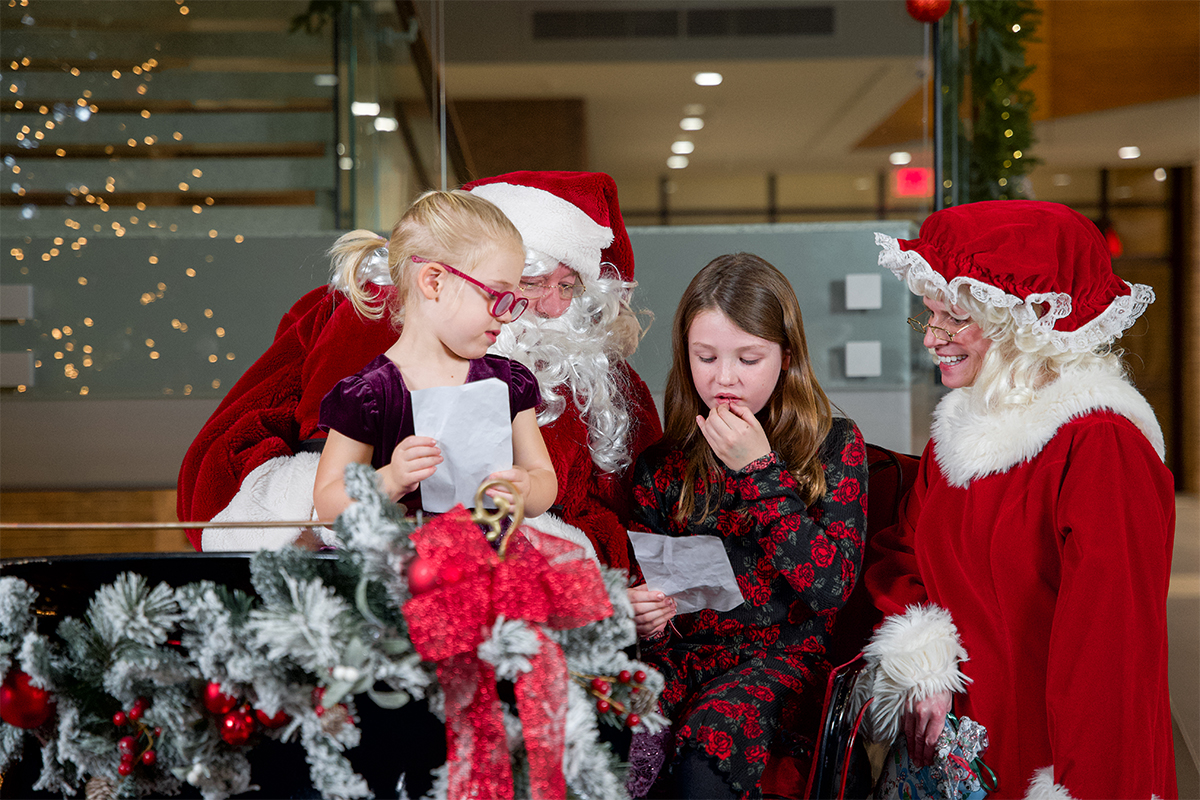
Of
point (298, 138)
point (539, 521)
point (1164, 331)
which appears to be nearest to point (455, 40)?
point (298, 138)

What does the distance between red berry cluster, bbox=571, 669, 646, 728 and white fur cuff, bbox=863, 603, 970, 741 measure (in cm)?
68

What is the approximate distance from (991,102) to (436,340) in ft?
10.9

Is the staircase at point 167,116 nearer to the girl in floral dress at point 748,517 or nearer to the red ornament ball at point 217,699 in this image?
the girl in floral dress at point 748,517

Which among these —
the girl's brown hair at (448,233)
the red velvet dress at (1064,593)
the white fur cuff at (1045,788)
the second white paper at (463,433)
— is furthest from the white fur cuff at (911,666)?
the girl's brown hair at (448,233)

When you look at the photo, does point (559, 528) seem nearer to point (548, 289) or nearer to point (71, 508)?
point (548, 289)

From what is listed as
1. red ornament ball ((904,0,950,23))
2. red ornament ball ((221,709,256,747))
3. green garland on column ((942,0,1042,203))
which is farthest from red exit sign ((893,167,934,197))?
red ornament ball ((221,709,256,747))

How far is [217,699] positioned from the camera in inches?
36.1

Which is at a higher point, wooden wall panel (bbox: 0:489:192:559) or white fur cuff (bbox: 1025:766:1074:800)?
wooden wall panel (bbox: 0:489:192:559)

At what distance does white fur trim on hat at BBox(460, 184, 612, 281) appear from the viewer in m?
1.89

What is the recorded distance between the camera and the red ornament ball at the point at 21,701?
0.94 metres

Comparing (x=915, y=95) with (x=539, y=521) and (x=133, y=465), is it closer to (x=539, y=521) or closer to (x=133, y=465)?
(x=539, y=521)

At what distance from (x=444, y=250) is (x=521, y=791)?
68cm

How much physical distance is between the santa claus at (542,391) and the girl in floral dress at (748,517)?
4.8 inches

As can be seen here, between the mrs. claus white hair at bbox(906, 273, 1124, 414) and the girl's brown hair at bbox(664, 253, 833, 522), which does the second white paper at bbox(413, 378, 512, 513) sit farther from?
the mrs. claus white hair at bbox(906, 273, 1124, 414)
